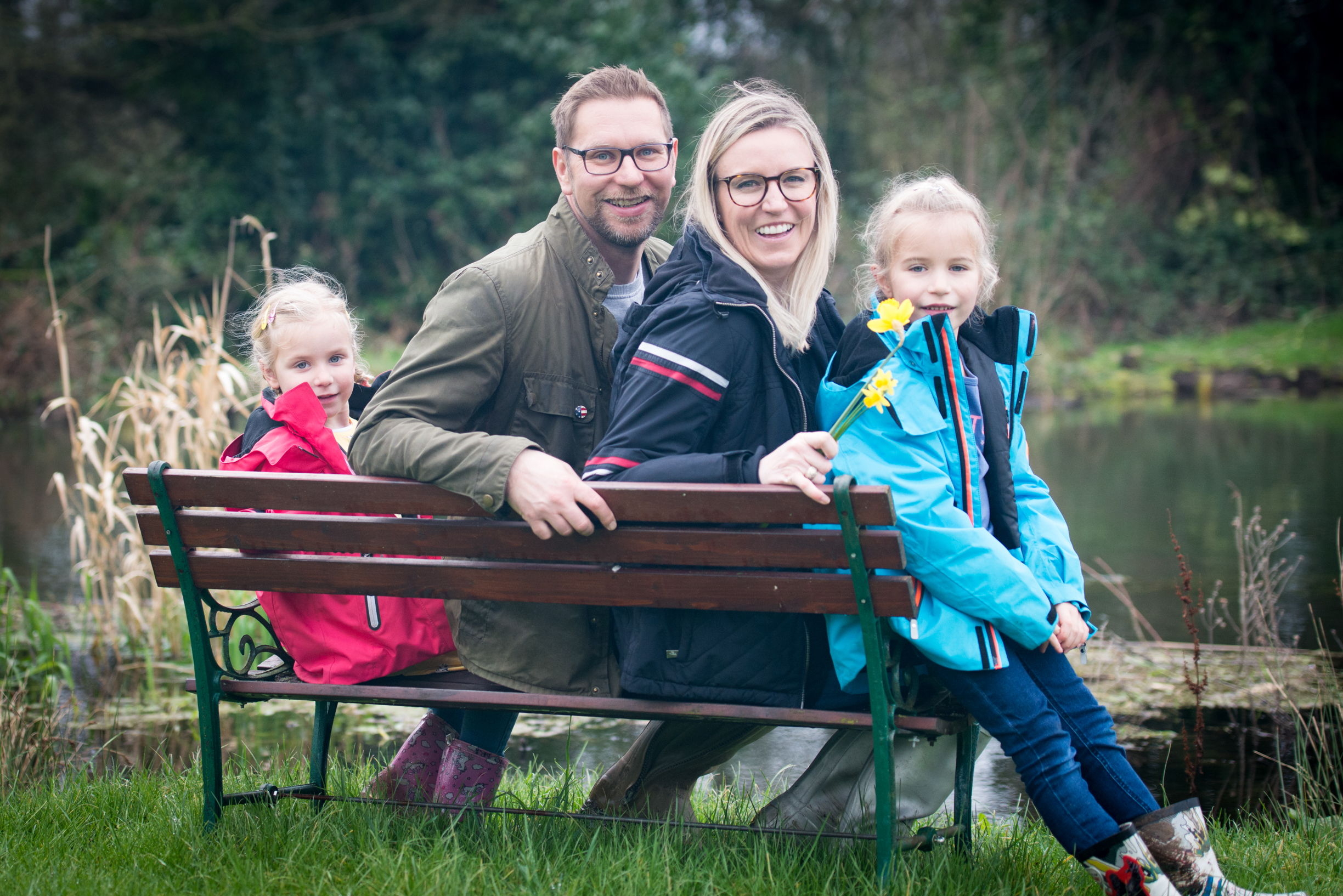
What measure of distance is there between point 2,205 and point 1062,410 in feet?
47.6

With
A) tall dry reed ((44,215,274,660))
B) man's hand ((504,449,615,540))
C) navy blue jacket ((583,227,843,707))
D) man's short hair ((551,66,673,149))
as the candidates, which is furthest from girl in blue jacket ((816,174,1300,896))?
tall dry reed ((44,215,274,660))

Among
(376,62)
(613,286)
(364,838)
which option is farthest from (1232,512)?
(376,62)

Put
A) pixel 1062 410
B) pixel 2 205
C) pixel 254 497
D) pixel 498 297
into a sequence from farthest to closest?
pixel 2 205, pixel 1062 410, pixel 498 297, pixel 254 497

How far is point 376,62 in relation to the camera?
63.6ft

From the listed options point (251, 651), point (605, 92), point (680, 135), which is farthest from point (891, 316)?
point (680, 135)

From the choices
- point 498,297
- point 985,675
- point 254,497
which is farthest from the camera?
point 498,297

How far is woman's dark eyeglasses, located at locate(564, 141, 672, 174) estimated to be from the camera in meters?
2.93

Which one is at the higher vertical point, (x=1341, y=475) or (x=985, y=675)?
(x=985, y=675)

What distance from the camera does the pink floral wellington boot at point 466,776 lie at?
2.85 meters

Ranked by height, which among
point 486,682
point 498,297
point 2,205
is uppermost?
point 2,205

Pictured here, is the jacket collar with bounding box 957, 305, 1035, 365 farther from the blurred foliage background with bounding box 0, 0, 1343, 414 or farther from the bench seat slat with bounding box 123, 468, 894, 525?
the blurred foliage background with bounding box 0, 0, 1343, 414

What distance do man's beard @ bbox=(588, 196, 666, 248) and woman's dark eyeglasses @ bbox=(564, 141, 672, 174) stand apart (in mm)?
73

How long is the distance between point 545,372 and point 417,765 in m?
1.03

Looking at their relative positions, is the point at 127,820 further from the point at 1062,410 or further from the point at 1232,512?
the point at 1062,410
